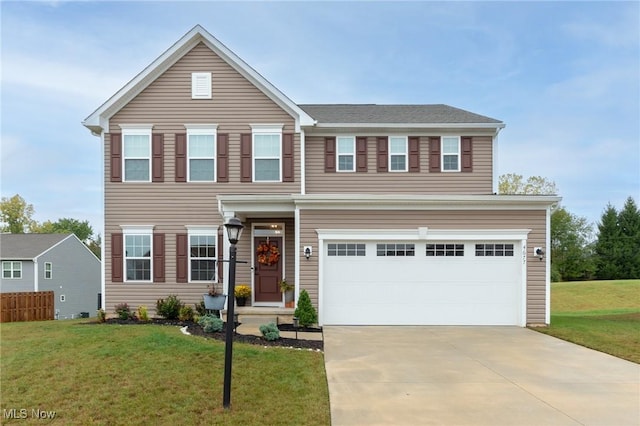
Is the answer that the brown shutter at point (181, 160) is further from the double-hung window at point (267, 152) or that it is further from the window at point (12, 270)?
the window at point (12, 270)

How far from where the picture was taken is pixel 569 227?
133ft

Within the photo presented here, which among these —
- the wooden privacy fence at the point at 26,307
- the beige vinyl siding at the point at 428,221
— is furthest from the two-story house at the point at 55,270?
the beige vinyl siding at the point at 428,221

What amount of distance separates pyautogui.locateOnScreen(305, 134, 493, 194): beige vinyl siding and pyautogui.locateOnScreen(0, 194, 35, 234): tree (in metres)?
42.6

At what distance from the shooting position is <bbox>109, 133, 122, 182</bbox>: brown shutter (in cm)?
1226

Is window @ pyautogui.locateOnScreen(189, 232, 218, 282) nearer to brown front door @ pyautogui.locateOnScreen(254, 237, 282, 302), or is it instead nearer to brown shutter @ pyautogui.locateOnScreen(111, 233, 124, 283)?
brown front door @ pyautogui.locateOnScreen(254, 237, 282, 302)

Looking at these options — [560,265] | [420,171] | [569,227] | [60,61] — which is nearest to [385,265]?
[420,171]

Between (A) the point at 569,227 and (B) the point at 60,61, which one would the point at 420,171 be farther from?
(A) the point at 569,227

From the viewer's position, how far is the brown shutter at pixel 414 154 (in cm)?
1306

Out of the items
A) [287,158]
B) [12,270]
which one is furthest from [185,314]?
[12,270]

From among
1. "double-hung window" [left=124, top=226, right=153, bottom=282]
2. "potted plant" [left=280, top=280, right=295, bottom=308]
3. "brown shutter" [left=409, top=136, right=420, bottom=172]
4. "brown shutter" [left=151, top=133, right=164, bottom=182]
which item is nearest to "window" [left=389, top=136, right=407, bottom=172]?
"brown shutter" [left=409, top=136, right=420, bottom=172]

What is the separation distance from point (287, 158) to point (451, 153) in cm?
537

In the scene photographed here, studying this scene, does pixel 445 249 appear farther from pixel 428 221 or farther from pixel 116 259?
pixel 116 259

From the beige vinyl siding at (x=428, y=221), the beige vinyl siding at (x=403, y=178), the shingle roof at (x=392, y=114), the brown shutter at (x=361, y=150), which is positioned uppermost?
the shingle roof at (x=392, y=114)

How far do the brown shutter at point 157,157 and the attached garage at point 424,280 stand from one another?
5.64 meters
